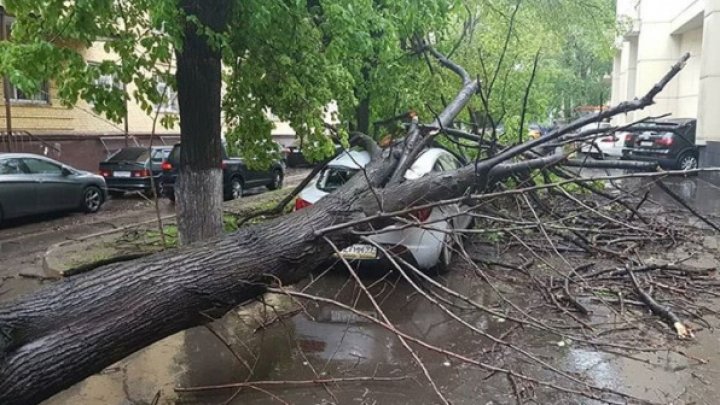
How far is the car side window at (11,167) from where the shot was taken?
11.4 meters

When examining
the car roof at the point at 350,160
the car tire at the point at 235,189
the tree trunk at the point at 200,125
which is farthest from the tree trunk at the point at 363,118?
the car tire at the point at 235,189

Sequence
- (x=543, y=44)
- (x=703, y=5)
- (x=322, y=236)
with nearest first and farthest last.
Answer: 1. (x=322, y=236)
2. (x=543, y=44)
3. (x=703, y=5)

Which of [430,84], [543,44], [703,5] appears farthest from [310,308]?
[703,5]

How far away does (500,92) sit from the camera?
12664 mm

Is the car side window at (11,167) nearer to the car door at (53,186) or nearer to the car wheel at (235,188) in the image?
the car door at (53,186)

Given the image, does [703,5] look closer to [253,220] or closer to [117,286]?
[253,220]

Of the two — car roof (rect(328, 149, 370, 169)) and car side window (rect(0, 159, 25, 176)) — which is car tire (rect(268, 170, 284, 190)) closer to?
car side window (rect(0, 159, 25, 176))

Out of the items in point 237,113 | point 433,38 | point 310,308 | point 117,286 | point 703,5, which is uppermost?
point 703,5

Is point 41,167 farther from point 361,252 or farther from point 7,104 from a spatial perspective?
point 361,252

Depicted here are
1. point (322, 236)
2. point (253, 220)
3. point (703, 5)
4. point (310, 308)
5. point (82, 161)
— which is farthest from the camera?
point (703, 5)

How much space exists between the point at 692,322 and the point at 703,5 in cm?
1747

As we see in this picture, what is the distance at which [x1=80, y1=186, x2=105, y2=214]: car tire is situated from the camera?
13316 mm

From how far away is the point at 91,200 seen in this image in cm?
1355

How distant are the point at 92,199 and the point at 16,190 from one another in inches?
85.7
